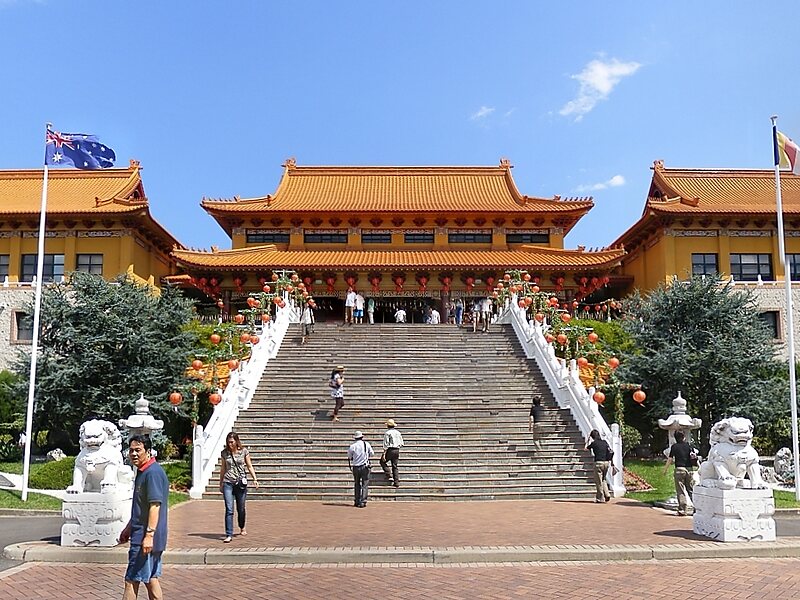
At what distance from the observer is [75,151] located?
15367 mm

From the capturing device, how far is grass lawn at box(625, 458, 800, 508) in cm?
1332

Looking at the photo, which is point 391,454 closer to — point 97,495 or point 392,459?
point 392,459

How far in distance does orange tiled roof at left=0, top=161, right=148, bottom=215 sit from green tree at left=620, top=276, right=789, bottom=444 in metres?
22.0

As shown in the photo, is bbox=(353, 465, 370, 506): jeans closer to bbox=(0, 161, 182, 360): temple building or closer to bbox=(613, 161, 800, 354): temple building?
bbox=(0, 161, 182, 360): temple building

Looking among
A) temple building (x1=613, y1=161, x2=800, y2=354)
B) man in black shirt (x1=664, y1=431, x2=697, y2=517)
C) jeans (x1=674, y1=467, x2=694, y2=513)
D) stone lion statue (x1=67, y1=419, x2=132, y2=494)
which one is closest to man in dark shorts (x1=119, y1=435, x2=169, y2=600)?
stone lion statue (x1=67, y1=419, x2=132, y2=494)

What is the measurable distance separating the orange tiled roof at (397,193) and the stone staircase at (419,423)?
1271cm

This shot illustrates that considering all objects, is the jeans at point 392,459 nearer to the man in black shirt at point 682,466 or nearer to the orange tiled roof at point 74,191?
the man in black shirt at point 682,466

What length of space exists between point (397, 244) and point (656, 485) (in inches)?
846

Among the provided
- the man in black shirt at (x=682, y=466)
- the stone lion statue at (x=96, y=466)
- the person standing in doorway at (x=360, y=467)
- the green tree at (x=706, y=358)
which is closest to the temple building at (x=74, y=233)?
the person standing in doorway at (x=360, y=467)

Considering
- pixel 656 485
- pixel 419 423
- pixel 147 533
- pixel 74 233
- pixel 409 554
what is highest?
pixel 74 233

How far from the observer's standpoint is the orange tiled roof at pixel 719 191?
3095 cm

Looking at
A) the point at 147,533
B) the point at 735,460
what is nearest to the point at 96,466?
the point at 147,533

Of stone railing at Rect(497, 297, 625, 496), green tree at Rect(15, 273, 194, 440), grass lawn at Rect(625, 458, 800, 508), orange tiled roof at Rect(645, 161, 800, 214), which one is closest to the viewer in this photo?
grass lawn at Rect(625, 458, 800, 508)

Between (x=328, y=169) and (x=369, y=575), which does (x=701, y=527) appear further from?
(x=328, y=169)
